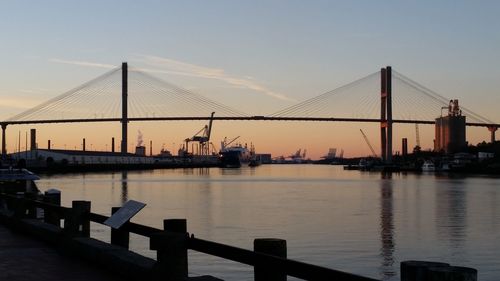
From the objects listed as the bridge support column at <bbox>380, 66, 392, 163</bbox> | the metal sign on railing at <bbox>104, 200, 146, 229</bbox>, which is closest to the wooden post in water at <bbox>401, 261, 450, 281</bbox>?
the metal sign on railing at <bbox>104, 200, 146, 229</bbox>

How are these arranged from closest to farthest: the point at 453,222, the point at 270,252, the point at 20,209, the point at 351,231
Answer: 1. the point at 270,252
2. the point at 20,209
3. the point at 351,231
4. the point at 453,222

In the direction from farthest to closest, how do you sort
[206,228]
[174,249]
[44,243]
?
[206,228] < [44,243] < [174,249]

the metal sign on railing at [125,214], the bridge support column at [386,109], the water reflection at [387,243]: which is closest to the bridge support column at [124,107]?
the bridge support column at [386,109]

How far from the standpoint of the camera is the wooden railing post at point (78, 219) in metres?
14.2

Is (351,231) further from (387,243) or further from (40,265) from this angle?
(40,265)

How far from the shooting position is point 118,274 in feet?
37.4

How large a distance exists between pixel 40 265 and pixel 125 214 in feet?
7.22

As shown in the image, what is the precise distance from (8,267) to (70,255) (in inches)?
71.6

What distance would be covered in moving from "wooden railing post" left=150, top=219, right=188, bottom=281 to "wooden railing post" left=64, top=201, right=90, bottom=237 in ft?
16.0

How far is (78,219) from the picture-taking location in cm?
1425

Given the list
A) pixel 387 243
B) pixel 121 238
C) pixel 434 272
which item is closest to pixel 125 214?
pixel 121 238

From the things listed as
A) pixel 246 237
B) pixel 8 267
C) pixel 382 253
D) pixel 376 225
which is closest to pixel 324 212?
pixel 376 225

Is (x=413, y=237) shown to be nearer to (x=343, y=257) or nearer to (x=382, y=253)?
(x=382, y=253)

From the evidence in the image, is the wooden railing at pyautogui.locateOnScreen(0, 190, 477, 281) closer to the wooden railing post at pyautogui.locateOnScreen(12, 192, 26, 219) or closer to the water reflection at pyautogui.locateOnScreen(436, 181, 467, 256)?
the wooden railing post at pyautogui.locateOnScreen(12, 192, 26, 219)
